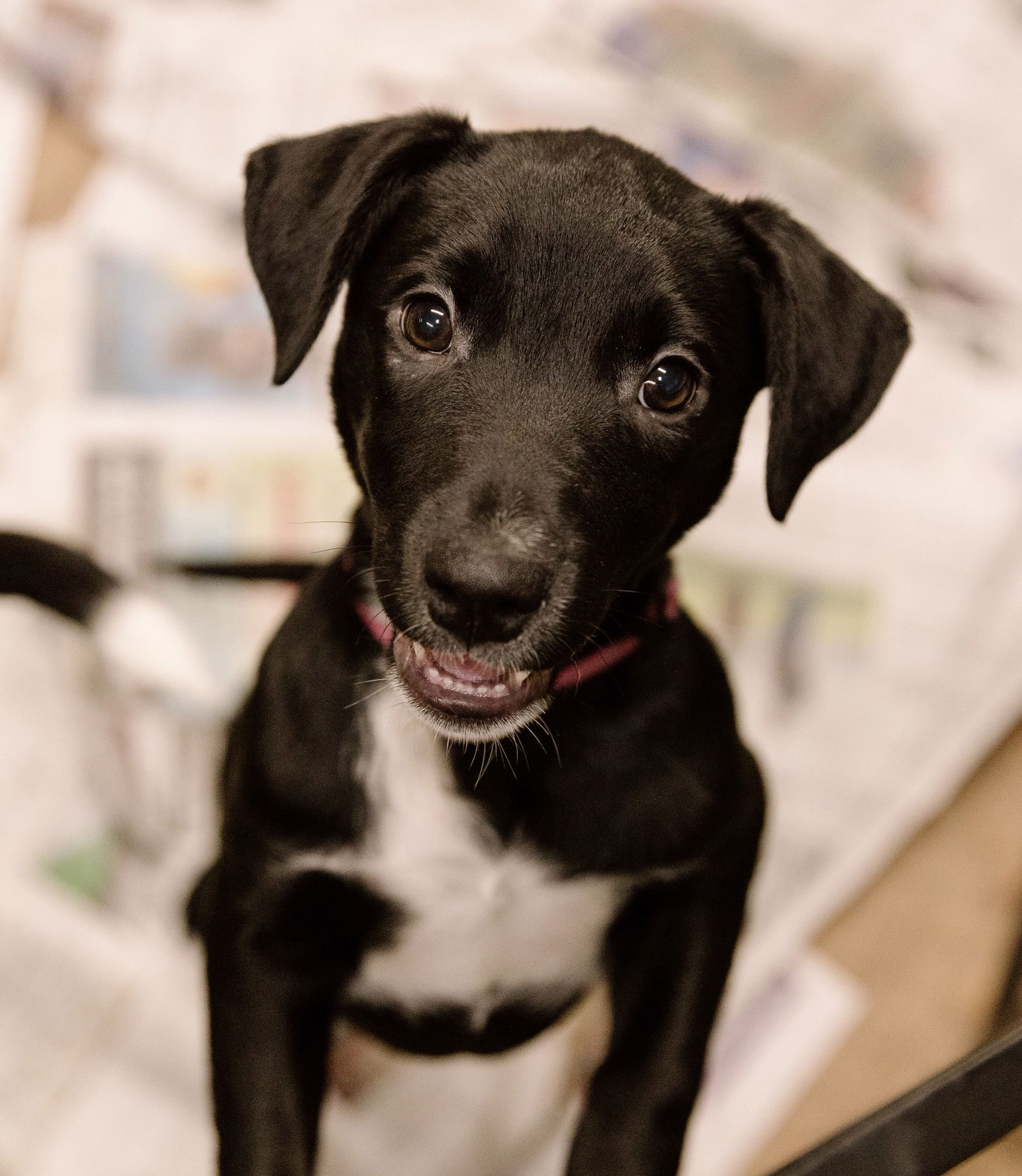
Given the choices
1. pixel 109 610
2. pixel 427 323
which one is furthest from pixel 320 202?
pixel 109 610

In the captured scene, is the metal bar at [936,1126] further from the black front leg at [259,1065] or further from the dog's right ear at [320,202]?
the dog's right ear at [320,202]

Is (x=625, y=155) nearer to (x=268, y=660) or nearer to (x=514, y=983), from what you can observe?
(x=268, y=660)

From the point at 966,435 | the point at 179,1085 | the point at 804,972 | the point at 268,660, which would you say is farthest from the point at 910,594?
the point at 179,1085

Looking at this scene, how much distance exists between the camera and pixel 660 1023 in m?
1.05

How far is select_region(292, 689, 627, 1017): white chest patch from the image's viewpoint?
1020 millimetres

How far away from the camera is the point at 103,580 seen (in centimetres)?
144

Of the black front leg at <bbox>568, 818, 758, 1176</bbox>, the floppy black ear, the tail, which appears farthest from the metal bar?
the tail

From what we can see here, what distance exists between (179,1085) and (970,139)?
2.09 metres

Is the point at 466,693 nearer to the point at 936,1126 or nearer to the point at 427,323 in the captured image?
the point at 427,323

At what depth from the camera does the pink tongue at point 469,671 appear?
36.0 inches

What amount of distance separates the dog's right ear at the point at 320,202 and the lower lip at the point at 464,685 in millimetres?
265

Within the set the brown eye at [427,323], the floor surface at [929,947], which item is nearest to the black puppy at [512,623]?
the brown eye at [427,323]

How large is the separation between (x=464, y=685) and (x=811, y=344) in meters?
0.38

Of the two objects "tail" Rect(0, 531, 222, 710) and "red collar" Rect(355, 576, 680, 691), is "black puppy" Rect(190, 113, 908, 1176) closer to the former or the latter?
"red collar" Rect(355, 576, 680, 691)
